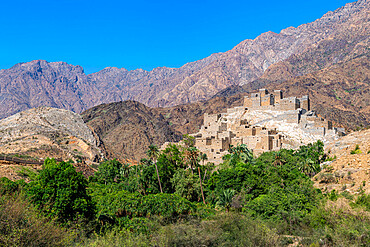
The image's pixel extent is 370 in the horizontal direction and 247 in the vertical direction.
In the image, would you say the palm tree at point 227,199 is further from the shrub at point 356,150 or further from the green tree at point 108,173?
the green tree at point 108,173

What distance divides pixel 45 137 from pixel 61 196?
2267 inches

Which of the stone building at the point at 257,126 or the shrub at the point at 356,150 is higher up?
the stone building at the point at 257,126

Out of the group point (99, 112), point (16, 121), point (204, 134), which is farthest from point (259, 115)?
point (99, 112)

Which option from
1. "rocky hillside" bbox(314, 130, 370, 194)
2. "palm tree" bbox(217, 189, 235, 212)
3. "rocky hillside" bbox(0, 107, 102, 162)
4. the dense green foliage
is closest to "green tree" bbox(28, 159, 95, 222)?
the dense green foliage

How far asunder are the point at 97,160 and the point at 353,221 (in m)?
68.4

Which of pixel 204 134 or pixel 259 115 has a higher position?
pixel 259 115

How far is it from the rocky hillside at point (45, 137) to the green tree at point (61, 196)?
34601mm

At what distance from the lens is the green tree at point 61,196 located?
83.8ft

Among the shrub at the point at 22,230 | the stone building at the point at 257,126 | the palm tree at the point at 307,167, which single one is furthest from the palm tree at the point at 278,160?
the shrub at the point at 22,230

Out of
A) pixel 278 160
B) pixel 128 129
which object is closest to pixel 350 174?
pixel 278 160

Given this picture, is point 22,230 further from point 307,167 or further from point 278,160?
point 278,160

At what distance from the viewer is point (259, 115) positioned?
77000 millimetres

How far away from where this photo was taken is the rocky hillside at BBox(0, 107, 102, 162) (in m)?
67.5

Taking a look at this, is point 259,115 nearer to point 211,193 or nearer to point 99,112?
point 211,193
